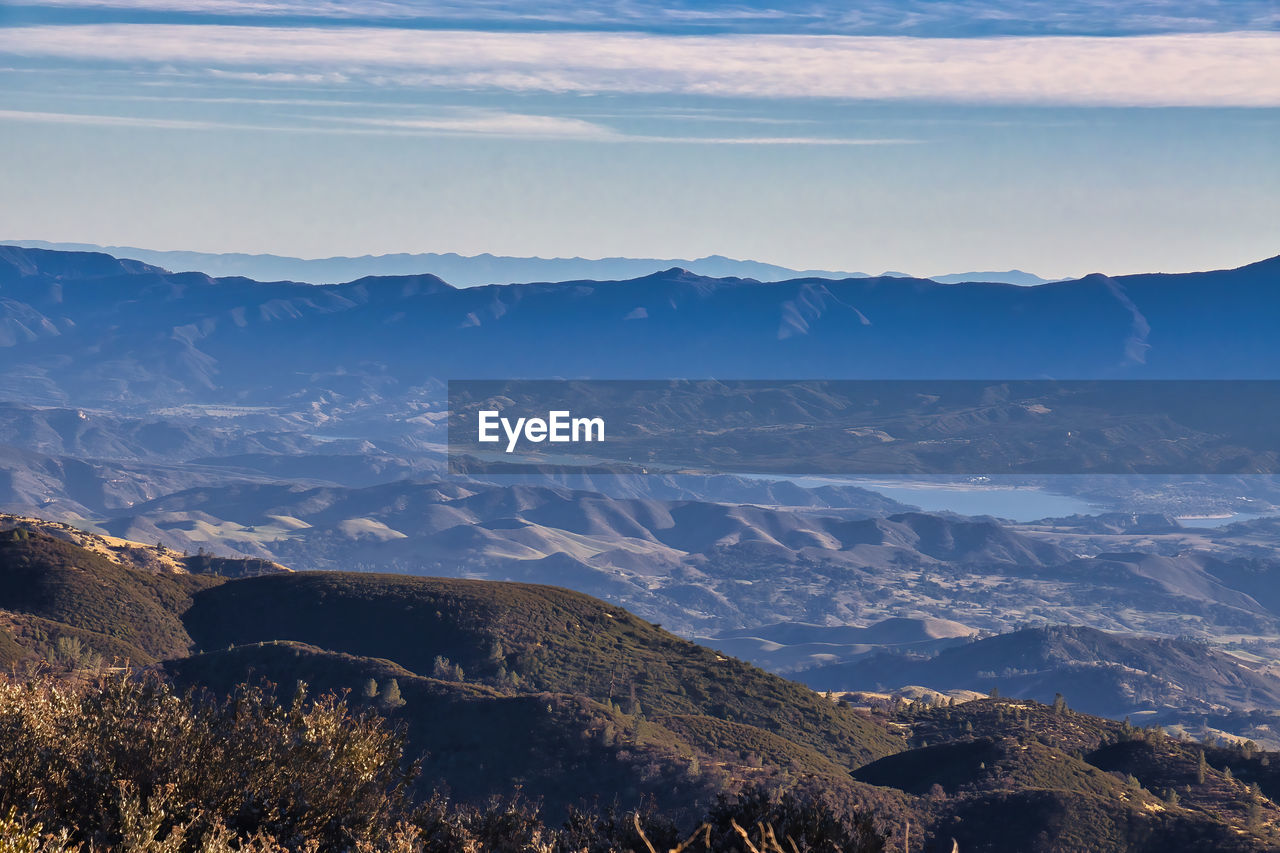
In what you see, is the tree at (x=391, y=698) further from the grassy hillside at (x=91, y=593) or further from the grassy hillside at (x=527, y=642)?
the grassy hillside at (x=91, y=593)

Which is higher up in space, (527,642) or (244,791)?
(244,791)

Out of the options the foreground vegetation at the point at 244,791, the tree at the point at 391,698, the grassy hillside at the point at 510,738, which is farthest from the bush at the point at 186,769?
the tree at the point at 391,698

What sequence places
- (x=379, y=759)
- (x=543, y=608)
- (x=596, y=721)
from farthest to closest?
1. (x=543, y=608)
2. (x=596, y=721)
3. (x=379, y=759)

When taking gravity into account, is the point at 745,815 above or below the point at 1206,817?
above

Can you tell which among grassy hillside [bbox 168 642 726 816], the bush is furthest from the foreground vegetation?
grassy hillside [bbox 168 642 726 816]

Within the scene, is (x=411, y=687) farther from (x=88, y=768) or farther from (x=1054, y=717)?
(x=88, y=768)

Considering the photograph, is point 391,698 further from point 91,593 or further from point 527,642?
point 91,593

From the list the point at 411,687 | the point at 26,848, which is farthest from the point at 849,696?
the point at 26,848

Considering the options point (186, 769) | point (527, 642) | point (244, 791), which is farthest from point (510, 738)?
point (186, 769)
